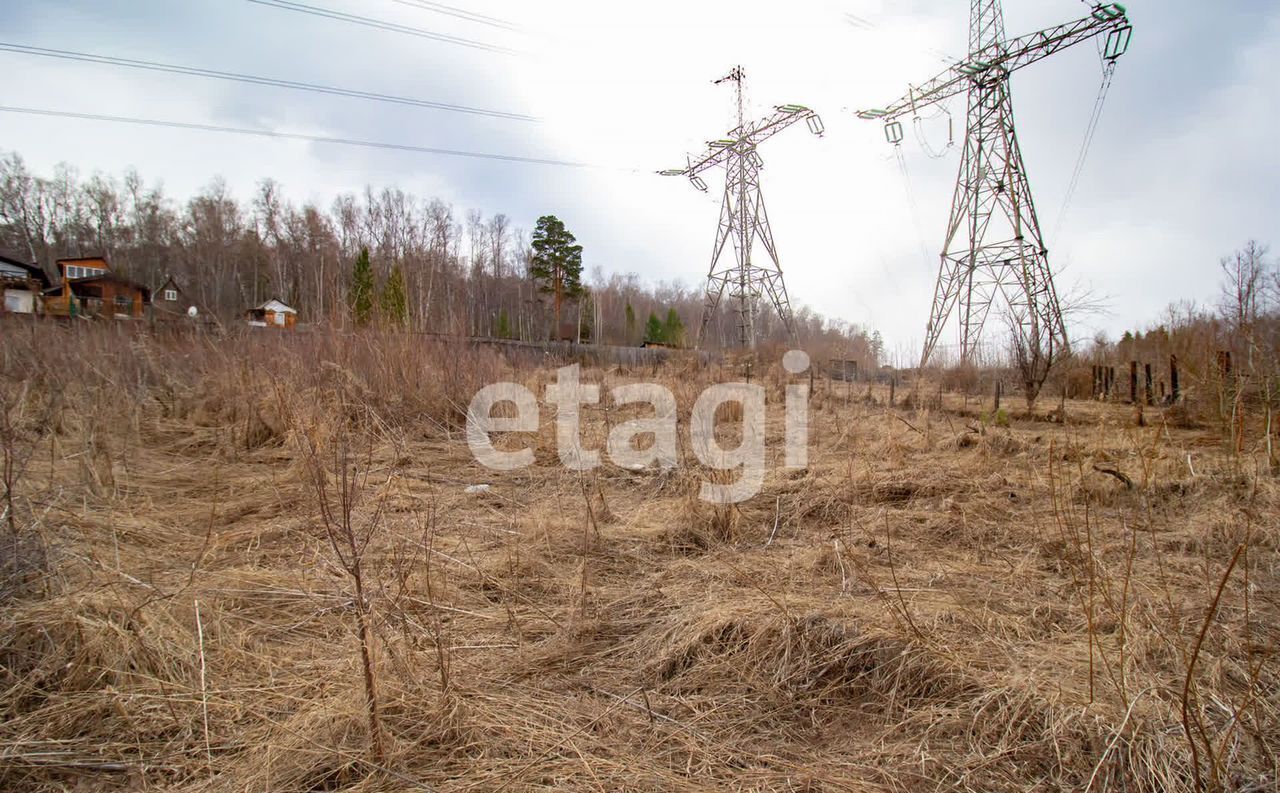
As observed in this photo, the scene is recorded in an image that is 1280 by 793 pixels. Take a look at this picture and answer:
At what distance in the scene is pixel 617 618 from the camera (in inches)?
78.2

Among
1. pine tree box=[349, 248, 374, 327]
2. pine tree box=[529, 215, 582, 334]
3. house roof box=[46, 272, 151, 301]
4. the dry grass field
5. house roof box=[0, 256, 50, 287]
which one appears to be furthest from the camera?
pine tree box=[529, 215, 582, 334]

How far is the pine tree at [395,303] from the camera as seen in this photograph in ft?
21.1

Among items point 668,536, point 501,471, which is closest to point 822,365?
point 501,471

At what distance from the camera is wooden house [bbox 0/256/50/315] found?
22.0m

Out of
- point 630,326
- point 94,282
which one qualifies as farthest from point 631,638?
point 630,326

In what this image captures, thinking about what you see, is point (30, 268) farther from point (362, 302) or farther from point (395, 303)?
point (395, 303)

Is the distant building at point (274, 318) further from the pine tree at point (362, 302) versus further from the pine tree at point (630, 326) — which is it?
the pine tree at point (630, 326)

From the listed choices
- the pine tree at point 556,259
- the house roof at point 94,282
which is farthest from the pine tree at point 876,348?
the house roof at point 94,282

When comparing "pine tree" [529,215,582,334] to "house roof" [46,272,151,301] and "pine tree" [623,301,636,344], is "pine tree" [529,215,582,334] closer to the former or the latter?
"pine tree" [623,301,636,344]

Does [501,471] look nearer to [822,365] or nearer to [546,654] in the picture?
[546,654]

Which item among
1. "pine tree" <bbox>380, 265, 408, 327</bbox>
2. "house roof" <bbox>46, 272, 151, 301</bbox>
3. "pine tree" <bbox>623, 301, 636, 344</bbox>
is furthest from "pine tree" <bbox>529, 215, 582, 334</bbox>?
"pine tree" <bbox>380, 265, 408, 327</bbox>

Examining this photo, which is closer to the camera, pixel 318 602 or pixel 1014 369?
pixel 318 602

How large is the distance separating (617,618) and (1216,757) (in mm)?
1565

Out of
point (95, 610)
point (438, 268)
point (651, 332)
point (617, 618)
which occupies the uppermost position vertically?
point (651, 332)
